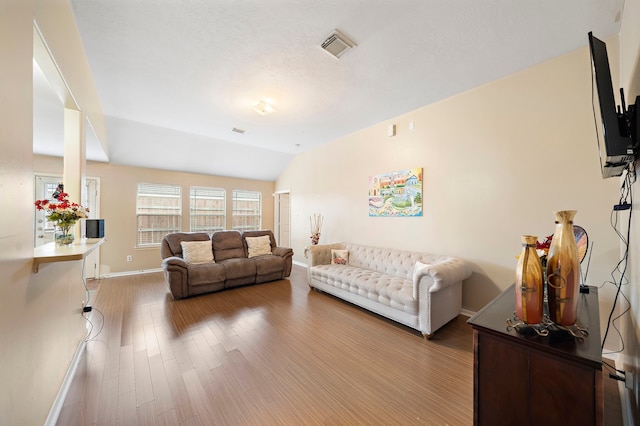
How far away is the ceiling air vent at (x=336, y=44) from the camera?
83.9 inches

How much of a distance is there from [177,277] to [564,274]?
4187 millimetres

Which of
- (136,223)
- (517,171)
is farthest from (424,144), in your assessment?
(136,223)

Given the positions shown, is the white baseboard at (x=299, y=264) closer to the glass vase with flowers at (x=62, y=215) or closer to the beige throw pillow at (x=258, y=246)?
the beige throw pillow at (x=258, y=246)

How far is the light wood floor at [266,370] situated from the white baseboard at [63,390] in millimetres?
39

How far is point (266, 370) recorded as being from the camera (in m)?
2.03

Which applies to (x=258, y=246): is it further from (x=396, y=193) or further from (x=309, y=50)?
(x=309, y=50)

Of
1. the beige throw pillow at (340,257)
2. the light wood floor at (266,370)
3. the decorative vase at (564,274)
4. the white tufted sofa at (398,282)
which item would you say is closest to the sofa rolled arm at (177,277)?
the light wood floor at (266,370)

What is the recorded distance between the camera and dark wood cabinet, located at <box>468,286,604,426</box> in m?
0.83

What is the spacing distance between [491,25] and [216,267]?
178 inches

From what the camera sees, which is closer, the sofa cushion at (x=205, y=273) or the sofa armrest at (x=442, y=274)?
the sofa armrest at (x=442, y=274)

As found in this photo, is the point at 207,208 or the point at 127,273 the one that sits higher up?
the point at 207,208

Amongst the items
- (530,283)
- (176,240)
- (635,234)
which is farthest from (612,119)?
(176,240)

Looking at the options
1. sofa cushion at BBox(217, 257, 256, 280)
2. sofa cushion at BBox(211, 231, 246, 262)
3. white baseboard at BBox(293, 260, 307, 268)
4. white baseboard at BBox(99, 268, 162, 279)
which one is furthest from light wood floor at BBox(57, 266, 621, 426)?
white baseboard at BBox(293, 260, 307, 268)

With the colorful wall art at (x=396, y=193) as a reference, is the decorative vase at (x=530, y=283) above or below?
below
